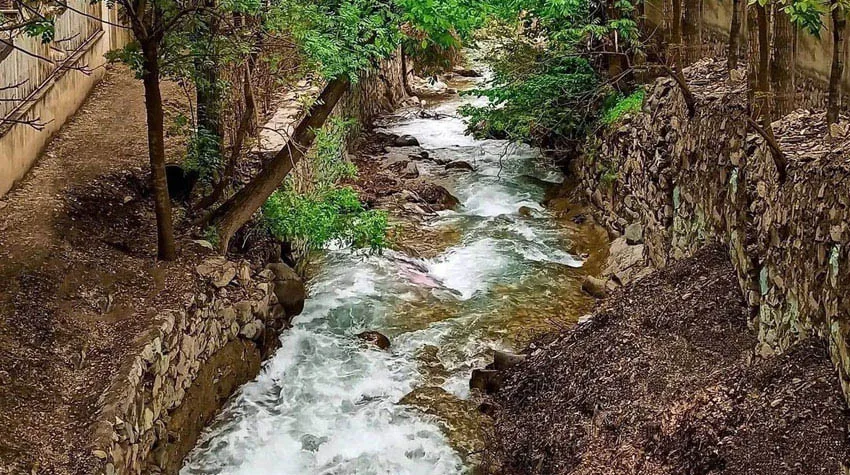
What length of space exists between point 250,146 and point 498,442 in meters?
5.76

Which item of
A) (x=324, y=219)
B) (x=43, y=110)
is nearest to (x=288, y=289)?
(x=324, y=219)

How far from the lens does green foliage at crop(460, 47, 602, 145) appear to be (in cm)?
1508

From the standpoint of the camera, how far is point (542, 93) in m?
15.2

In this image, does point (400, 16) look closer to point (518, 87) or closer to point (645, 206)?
point (645, 206)

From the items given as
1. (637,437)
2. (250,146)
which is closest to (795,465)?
(637,437)

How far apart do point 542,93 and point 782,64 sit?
7.39 metres

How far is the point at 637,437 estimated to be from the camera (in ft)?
23.0

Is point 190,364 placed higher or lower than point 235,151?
lower

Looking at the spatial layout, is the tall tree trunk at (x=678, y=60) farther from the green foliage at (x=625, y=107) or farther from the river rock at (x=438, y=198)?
the river rock at (x=438, y=198)

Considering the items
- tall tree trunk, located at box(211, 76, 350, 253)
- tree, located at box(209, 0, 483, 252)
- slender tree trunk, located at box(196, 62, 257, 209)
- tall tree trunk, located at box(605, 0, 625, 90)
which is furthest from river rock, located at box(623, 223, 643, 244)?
slender tree trunk, located at box(196, 62, 257, 209)

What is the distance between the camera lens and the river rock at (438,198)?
15649 millimetres

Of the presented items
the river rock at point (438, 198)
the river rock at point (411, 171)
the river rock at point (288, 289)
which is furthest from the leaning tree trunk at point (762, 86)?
the river rock at point (411, 171)

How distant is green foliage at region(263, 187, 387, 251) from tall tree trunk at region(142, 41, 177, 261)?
166 centimetres

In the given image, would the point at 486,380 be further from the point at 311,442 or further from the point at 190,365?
the point at 190,365
